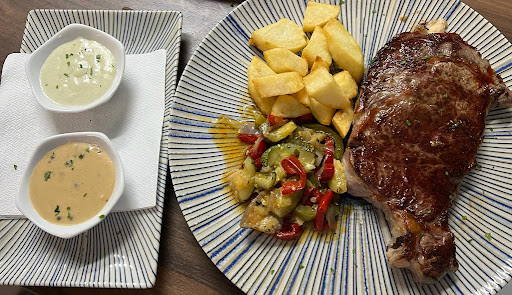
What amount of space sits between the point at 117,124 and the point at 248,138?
1.17m

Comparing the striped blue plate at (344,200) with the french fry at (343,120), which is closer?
the striped blue plate at (344,200)

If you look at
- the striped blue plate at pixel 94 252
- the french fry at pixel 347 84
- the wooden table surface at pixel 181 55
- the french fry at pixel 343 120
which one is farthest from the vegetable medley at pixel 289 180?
the striped blue plate at pixel 94 252

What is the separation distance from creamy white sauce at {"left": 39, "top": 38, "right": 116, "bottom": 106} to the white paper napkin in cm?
16

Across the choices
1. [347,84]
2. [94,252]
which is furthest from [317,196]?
[94,252]

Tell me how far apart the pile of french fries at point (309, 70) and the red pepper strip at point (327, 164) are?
0.15 meters

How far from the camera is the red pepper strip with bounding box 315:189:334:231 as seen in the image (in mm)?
2803

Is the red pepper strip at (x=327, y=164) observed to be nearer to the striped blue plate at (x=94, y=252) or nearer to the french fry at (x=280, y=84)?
the french fry at (x=280, y=84)

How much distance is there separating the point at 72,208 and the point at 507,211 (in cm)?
326

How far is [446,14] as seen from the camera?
3.37 meters

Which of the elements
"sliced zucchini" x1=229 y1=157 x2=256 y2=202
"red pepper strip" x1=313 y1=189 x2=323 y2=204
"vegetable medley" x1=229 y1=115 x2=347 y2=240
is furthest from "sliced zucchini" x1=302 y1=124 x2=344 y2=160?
"sliced zucchini" x1=229 y1=157 x2=256 y2=202

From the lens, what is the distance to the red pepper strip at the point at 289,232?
2.81 meters

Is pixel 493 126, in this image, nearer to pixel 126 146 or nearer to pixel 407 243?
pixel 407 243

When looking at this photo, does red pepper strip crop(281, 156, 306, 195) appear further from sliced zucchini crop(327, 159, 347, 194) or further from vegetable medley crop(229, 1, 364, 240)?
sliced zucchini crop(327, 159, 347, 194)

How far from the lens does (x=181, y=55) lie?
12.1 feet
